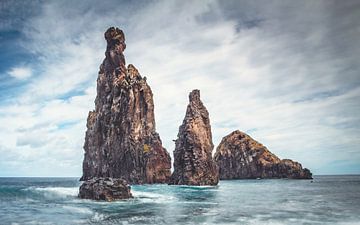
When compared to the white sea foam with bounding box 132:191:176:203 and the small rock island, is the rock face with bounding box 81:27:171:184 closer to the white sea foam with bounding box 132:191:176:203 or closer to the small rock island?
the small rock island

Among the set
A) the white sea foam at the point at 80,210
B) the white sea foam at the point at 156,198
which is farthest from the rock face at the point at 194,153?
the white sea foam at the point at 80,210

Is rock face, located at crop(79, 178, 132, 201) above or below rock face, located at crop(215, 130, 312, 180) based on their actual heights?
below

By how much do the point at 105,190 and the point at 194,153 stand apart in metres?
49.4

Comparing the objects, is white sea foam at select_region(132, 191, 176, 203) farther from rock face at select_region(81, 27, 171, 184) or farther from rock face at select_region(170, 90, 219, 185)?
rock face at select_region(81, 27, 171, 184)

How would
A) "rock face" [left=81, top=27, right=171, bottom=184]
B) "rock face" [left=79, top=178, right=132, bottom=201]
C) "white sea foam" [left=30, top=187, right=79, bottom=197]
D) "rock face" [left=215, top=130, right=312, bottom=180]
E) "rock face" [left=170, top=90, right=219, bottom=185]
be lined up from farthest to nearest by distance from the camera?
"rock face" [left=215, top=130, right=312, bottom=180]
"rock face" [left=81, top=27, right=171, bottom=184]
"rock face" [left=170, top=90, right=219, bottom=185]
"white sea foam" [left=30, top=187, right=79, bottom=197]
"rock face" [left=79, top=178, right=132, bottom=201]

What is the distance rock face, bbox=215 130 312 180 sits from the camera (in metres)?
163

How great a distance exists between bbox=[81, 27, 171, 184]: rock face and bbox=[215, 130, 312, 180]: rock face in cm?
5348

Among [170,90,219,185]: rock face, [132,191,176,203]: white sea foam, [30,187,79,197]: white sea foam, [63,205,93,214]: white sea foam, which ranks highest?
[170,90,219,185]: rock face

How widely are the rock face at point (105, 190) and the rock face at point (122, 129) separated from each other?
6552cm

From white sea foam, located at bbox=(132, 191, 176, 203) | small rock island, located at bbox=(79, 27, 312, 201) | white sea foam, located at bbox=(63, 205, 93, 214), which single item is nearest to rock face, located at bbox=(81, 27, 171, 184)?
small rock island, located at bbox=(79, 27, 312, 201)

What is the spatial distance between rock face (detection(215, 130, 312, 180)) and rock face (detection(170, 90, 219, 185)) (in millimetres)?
72042

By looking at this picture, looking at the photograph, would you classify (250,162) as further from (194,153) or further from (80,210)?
(80,210)

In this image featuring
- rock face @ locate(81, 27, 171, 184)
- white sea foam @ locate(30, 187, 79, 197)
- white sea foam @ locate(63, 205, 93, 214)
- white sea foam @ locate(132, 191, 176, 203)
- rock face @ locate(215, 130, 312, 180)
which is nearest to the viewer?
white sea foam @ locate(63, 205, 93, 214)

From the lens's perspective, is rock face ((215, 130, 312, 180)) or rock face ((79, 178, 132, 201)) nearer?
rock face ((79, 178, 132, 201))
